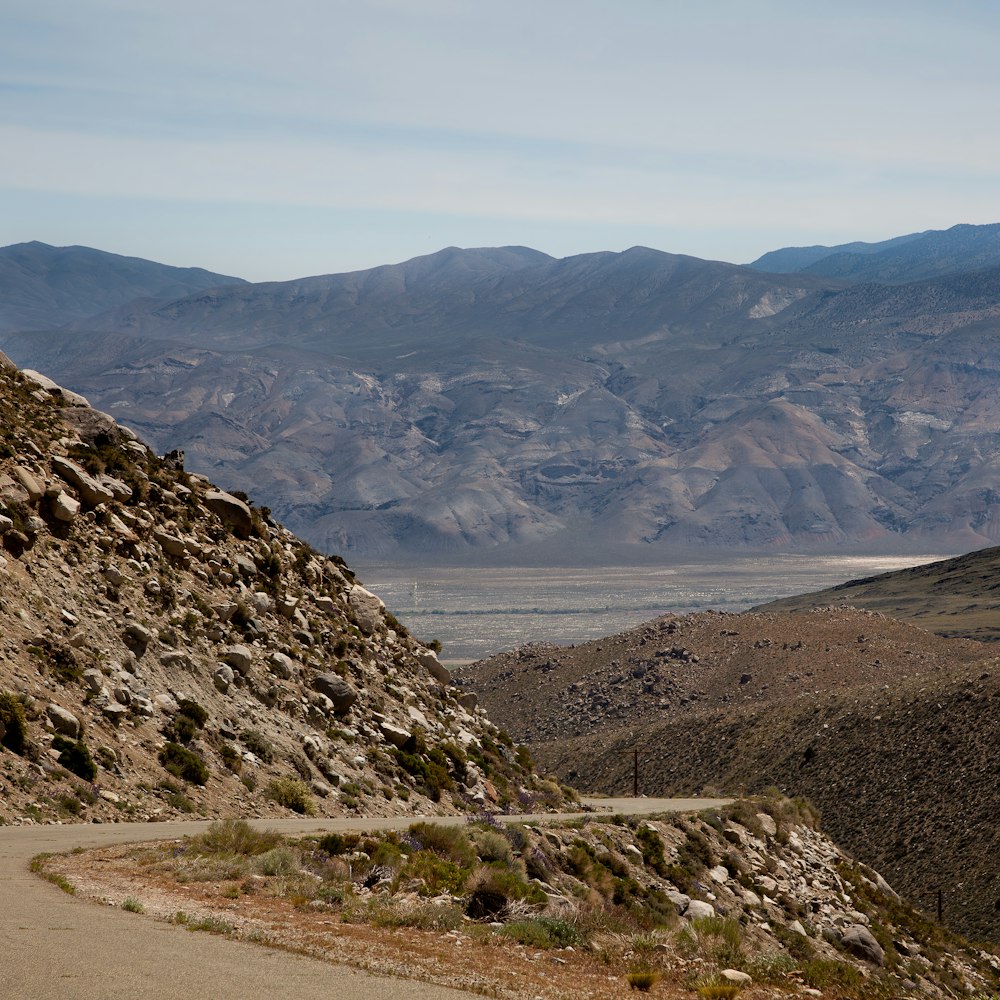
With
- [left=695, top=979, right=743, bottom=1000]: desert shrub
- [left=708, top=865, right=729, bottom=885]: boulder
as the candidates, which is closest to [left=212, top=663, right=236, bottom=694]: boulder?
[left=708, top=865, right=729, bottom=885]: boulder

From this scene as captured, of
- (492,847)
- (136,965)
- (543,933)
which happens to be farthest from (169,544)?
(136,965)

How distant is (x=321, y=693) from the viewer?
3058 centimetres

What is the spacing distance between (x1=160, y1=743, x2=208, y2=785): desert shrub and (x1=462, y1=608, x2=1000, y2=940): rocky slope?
97.7 feet

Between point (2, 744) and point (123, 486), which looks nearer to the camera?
point (2, 744)

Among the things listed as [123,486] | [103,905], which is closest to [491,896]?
[103,905]

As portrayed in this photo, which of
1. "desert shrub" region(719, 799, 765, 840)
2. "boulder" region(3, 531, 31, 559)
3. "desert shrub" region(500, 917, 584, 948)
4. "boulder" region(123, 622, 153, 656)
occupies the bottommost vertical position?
"desert shrub" region(719, 799, 765, 840)

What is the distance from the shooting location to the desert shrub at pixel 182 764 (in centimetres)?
2422

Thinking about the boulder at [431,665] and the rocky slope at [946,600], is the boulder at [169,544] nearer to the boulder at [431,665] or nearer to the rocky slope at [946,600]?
the boulder at [431,665]

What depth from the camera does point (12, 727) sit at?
21.6m

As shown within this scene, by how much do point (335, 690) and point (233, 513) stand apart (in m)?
6.09

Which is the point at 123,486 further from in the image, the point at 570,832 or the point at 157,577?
the point at 570,832

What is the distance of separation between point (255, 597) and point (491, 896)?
16.4m

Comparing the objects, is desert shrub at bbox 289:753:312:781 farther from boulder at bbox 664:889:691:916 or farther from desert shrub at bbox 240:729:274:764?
boulder at bbox 664:889:691:916

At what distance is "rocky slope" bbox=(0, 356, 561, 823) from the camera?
23281 mm
